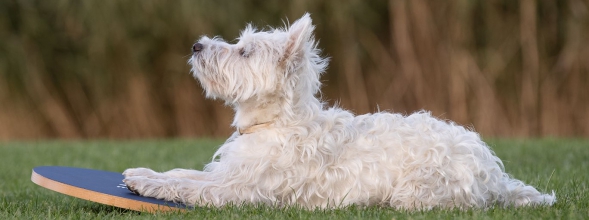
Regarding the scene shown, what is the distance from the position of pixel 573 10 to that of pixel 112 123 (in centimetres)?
744

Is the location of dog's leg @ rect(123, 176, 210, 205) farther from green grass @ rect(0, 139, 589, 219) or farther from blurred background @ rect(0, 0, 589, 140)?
blurred background @ rect(0, 0, 589, 140)

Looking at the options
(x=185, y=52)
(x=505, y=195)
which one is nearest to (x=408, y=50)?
(x=185, y=52)

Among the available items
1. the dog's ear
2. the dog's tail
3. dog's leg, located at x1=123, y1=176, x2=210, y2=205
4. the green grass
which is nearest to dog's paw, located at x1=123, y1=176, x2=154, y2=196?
dog's leg, located at x1=123, y1=176, x2=210, y2=205

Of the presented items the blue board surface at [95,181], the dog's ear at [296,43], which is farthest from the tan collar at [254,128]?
the blue board surface at [95,181]

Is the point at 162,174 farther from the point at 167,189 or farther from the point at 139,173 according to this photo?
the point at 167,189

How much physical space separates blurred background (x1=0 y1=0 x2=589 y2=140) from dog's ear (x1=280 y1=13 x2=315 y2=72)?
257 inches

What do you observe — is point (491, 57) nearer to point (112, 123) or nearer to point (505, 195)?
point (112, 123)

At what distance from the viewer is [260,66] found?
187 inches

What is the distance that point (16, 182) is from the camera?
6.73m

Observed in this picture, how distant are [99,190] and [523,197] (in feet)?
7.65

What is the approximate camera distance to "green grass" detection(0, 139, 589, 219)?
424cm

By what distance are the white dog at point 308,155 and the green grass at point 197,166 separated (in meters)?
0.17

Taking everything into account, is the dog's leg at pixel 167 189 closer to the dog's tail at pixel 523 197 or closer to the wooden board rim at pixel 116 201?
the wooden board rim at pixel 116 201

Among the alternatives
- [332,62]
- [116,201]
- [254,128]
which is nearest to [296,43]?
[254,128]
